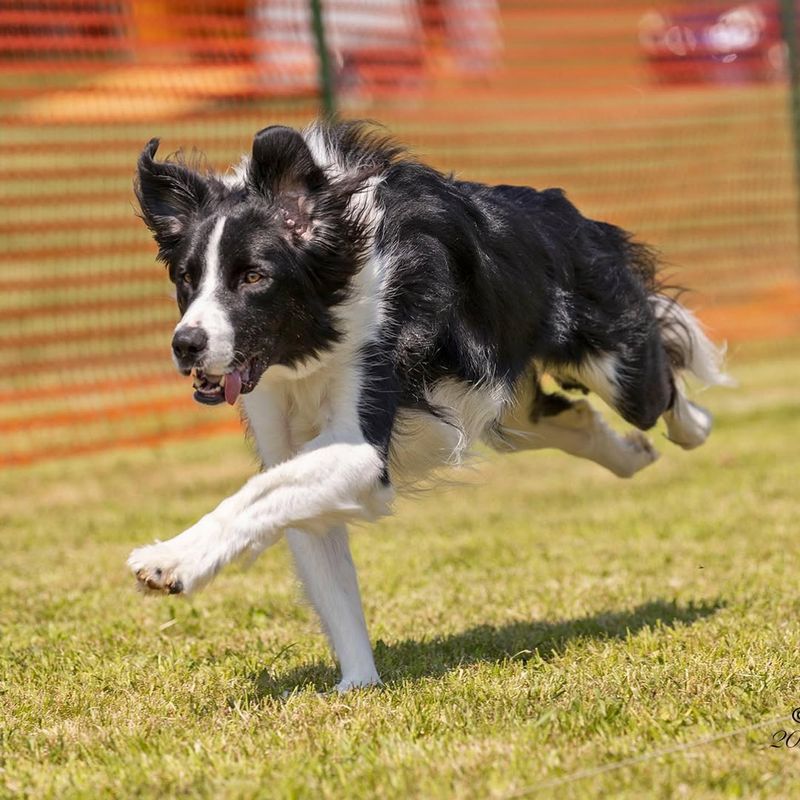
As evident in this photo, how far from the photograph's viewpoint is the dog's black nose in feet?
12.1

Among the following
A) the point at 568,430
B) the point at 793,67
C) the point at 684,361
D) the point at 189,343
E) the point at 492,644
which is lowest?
the point at 492,644

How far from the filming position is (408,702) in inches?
154

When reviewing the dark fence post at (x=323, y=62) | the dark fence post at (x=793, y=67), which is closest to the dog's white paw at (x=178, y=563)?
the dark fence post at (x=323, y=62)

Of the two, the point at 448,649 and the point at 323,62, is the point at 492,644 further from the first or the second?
the point at 323,62

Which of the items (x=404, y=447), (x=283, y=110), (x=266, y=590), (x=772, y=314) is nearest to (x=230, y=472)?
(x=266, y=590)

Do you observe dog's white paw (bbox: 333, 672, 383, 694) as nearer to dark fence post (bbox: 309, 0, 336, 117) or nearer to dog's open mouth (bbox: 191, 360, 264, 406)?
dog's open mouth (bbox: 191, 360, 264, 406)

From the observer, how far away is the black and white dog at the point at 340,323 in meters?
3.84

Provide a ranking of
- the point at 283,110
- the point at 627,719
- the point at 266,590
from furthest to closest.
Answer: the point at 283,110, the point at 266,590, the point at 627,719

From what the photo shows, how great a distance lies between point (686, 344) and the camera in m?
6.03

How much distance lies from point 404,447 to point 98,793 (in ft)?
5.15

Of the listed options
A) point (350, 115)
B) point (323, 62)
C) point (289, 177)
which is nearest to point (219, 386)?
point (289, 177)

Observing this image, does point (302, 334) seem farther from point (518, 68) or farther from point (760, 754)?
point (518, 68)

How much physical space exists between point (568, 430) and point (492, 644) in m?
1.33

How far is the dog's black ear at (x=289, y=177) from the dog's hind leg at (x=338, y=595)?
97cm
